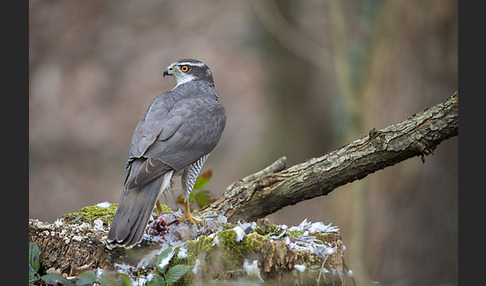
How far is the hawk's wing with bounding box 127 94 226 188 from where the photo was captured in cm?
394

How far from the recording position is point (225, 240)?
3426 mm

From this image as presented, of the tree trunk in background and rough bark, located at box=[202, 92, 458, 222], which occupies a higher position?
the tree trunk in background

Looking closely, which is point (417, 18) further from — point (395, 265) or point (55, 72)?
point (55, 72)

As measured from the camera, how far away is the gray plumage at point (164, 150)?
3.63 metres

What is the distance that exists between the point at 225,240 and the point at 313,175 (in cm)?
106

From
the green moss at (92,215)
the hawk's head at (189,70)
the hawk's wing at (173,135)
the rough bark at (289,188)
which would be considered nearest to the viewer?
the rough bark at (289,188)

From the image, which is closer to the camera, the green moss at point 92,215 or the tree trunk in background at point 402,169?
the green moss at point 92,215

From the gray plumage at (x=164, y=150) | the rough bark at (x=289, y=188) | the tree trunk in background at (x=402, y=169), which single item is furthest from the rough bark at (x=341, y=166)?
the tree trunk in background at (x=402, y=169)

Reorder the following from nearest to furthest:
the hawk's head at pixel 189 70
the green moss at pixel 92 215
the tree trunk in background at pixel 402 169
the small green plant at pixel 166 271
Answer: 1. the small green plant at pixel 166 271
2. the green moss at pixel 92 215
3. the hawk's head at pixel 189 70
4. the tree trunk in background at pixel 402 169

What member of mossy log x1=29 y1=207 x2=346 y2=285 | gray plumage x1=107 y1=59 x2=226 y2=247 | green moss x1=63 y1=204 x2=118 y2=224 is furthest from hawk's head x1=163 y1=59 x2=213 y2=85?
mossy log x1=29 y1=207 x2=346 y2=285

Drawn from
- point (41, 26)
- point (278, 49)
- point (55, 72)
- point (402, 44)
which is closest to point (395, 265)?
point (402, 44)

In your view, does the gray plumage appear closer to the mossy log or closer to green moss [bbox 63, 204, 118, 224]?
the mossy log

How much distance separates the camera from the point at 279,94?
31.4 feet

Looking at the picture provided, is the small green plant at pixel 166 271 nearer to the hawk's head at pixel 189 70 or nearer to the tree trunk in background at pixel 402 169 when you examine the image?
the hawk's head at pixel 189 70
